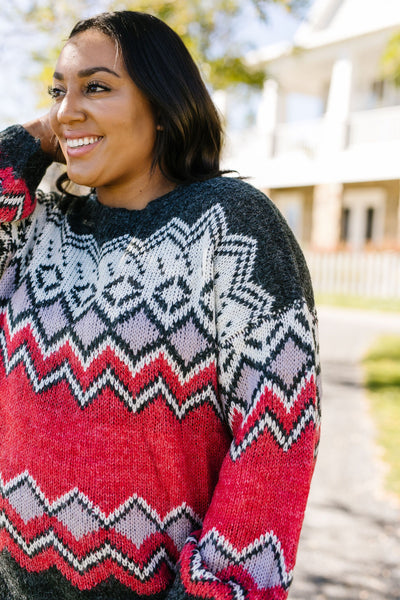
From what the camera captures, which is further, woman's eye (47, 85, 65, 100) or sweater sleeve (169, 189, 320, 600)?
woman's eye (47, 85, 65, 100)

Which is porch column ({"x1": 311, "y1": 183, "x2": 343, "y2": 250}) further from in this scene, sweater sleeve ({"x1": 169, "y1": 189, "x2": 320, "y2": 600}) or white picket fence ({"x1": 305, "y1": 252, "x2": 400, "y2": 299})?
sweater sleeve ({"x1": 169, "y1": 189, "x2": 320, "y2": 600})

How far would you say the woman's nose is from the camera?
1642 millimetres

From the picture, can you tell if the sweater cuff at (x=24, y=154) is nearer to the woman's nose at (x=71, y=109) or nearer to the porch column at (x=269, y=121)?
the woman's nose at (x=71, y=109)

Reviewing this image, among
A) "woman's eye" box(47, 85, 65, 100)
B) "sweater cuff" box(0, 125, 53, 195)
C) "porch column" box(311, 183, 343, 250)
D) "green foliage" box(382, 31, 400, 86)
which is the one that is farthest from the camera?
"porch column" box(311, 183, 343, 250)

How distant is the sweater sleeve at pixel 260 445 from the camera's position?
52.5 inches

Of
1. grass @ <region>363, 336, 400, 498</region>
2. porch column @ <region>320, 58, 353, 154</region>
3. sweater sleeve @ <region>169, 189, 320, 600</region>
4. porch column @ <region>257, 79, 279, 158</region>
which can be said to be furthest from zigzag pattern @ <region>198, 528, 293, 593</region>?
porch column @ <region>257, 79, 279, 158</region>

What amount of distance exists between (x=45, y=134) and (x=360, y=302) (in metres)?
13.1

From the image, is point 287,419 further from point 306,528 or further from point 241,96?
point 241,96

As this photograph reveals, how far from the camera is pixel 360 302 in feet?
47.1

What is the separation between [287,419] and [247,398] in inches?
4.0

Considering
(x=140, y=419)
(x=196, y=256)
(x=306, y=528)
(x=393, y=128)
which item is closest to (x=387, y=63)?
(x=306, y=528)

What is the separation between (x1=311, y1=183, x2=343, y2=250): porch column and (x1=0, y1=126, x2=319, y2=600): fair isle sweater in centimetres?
1705

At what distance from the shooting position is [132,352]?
4.83ft

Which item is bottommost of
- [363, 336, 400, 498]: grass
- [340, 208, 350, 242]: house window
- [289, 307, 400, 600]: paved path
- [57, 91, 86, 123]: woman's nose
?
[289, 307, 400, 600]: paved path
